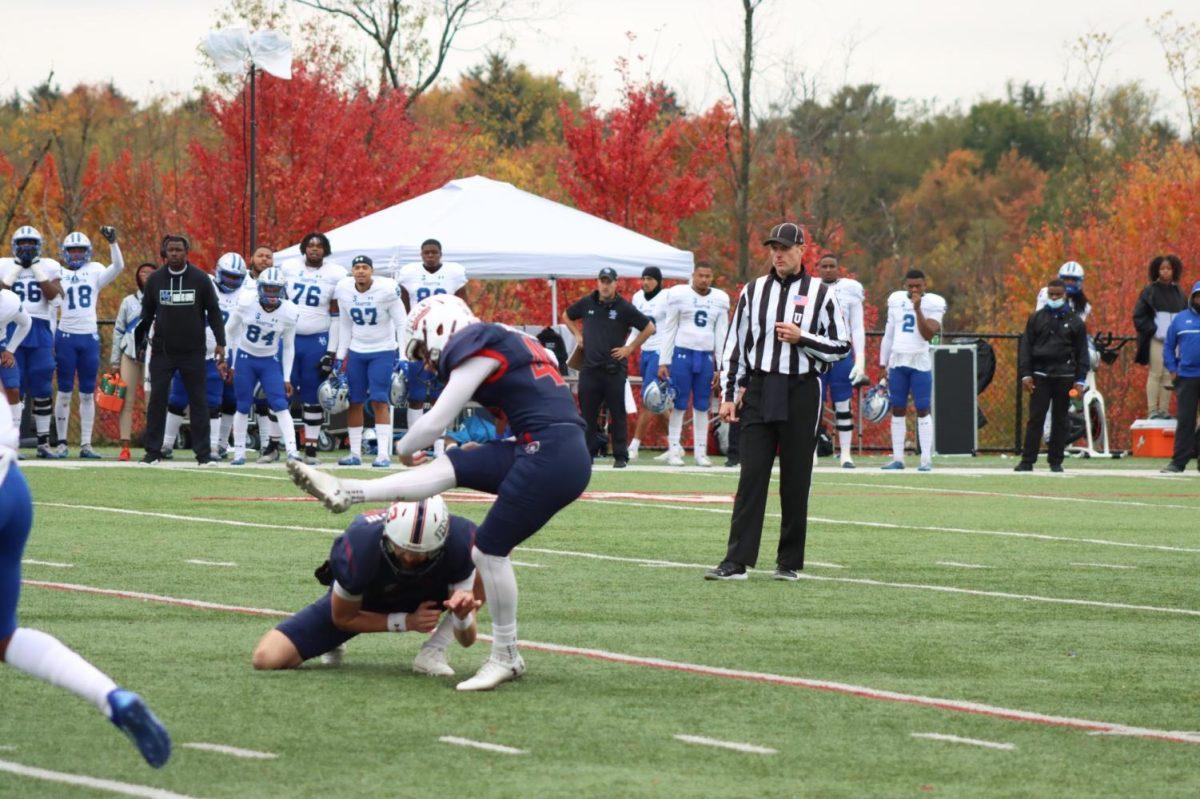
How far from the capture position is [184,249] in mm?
20062

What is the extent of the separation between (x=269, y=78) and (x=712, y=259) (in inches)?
627

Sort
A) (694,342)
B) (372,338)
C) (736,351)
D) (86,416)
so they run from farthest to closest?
(694,342), (86,416), (372,338), (736,351)

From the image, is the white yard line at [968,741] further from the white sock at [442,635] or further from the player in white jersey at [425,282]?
the player in white jersey at [425,282]

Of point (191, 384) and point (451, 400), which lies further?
point (191, 384)

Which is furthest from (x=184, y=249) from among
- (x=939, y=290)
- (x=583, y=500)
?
(x=939, y=290)

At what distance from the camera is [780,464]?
37.9 feet

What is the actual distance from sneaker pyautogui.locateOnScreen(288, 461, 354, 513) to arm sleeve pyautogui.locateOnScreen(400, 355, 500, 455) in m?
0.43

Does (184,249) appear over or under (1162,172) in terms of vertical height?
under

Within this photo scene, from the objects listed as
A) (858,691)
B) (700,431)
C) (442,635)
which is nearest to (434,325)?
(442,635)

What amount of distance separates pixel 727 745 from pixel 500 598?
4.78 ft

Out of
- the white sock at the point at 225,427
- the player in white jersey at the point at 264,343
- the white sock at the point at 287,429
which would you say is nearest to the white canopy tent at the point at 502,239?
the white sock at the point at 225,427

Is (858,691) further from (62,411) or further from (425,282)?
(62,411)

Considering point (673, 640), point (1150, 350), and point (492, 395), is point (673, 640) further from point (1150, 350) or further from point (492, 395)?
point (1150, 350)

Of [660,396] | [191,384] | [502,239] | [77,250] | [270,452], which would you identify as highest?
[502,239]
